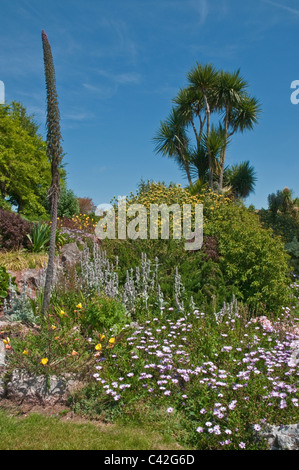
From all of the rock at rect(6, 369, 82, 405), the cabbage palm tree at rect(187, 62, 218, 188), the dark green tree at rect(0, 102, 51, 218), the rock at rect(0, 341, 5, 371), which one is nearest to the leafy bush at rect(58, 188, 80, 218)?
the dark green tree at rect(0, 102, 51, 218)

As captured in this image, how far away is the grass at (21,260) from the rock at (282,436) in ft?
20.1

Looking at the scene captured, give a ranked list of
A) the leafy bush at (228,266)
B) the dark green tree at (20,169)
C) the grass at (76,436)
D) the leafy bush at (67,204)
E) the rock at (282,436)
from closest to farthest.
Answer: the rock at (282,436) < the grass at (76,436) < the leafy bush at (228,266) < the leafy bush at (67,204) < the dark green tree at (20,169)

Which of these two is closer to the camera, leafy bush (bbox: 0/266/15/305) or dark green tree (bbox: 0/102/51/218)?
leafy bush (bbox: 0/266/15/305)

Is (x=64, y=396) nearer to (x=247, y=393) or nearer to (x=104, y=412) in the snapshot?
(x=104, y=412)

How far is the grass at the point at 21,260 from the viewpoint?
838 centimetres

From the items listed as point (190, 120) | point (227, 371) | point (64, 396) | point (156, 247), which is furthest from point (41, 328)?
point (190, 120)

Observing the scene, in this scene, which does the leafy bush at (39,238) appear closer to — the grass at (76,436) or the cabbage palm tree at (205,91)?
the grass at (76,436)

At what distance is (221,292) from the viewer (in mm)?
6922

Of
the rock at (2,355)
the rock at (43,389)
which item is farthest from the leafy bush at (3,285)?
the rock at (43,389)

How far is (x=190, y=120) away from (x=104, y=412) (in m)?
→ 23.5

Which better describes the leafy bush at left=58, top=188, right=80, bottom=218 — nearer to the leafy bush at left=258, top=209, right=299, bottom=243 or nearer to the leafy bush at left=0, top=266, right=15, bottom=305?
the leafy bush at left=258, top=209, right=299, bottom=243

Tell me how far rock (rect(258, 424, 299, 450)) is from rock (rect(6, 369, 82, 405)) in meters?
2.04

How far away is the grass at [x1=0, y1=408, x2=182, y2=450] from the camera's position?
11.1 ft
